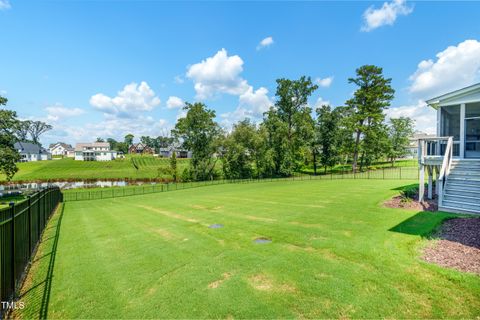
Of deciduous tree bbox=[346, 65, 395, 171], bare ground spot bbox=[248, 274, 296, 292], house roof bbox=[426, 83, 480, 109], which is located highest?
deciduous tree bbox=[346, 65, 395, 171]

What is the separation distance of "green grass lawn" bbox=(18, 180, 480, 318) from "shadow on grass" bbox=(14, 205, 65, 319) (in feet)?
0.09

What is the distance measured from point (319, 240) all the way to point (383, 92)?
3673 centimetres

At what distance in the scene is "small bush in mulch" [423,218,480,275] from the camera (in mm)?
4969

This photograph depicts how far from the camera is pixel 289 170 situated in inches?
1652

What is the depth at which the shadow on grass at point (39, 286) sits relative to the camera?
4.05m

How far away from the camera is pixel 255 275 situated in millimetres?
4945

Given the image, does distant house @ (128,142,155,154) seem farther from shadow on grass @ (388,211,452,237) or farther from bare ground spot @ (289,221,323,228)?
shadow on grass @ (388,211,452,237)

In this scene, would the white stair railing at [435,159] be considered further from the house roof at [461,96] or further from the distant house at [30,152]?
the distant house at [30,152]

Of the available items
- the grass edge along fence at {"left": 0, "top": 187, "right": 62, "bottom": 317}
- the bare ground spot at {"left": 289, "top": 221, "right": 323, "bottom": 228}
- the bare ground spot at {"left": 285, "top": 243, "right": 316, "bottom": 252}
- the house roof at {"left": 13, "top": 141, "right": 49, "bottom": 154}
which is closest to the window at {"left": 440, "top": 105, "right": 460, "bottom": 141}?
the bare ground spot at {"left": 289, "top": 221, "right": 323, "bottom": 228}

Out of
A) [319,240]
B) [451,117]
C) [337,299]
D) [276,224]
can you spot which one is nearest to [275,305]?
[337,299]

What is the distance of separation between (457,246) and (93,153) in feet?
313

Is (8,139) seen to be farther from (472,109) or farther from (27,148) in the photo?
(27,148)

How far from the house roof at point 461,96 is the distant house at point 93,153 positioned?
91.4m

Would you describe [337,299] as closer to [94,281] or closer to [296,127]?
[94,281]
